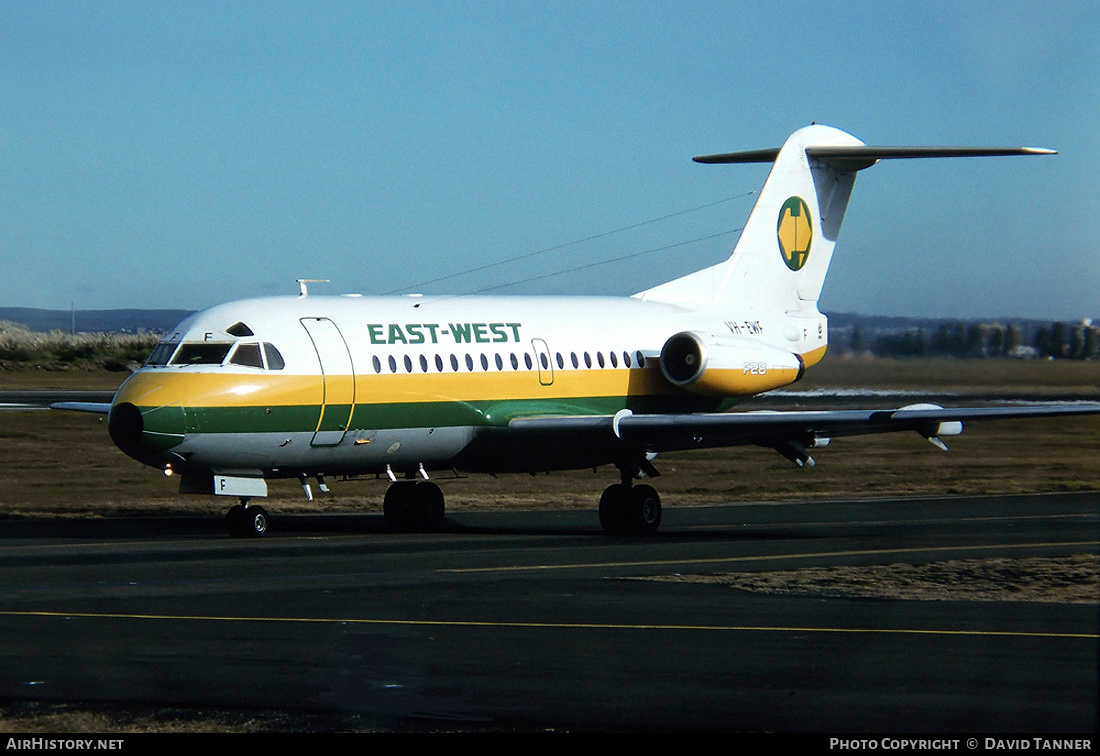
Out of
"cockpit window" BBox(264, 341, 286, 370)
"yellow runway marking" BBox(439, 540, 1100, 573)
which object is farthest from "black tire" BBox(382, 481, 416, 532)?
"yellow runway marking" BBox(439, 540, 1100, 573)

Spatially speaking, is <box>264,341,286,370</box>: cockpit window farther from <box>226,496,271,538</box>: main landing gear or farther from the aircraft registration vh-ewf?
<box>226,496,271,538</box>: main landing gear

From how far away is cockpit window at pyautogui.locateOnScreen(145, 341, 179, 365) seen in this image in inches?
856

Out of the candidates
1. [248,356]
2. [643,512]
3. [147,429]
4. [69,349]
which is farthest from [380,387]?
[69,349]

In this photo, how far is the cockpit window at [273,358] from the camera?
22031 mm

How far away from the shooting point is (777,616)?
14.3m

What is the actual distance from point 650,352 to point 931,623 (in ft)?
46.4

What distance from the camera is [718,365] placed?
2681 cm

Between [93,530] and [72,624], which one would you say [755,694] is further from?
[93,530]

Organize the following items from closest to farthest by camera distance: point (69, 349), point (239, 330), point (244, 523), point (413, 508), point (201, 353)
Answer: point (201, 353), point (239, 330), point (244, 523), point (413, 508), point (69, 349)

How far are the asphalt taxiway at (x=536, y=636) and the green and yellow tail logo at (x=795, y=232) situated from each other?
30.4 ft

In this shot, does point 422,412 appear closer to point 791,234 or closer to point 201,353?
point 201,353

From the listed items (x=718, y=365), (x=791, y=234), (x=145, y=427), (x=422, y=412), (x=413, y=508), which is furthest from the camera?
(x=791, y=234)

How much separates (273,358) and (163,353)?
152 centimetres

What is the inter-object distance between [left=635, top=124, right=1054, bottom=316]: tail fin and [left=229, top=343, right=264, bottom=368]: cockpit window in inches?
380
